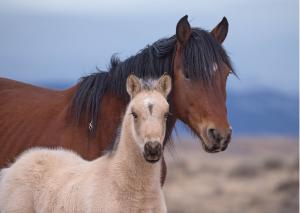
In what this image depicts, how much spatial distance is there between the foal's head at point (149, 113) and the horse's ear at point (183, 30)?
2.40ft

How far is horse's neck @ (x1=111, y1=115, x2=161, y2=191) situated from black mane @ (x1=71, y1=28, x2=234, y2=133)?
0.98 meters

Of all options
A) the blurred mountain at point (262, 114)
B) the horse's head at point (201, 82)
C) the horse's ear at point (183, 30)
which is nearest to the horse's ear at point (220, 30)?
the horse's head at point (201, 82)

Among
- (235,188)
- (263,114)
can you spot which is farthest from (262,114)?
(235,188)

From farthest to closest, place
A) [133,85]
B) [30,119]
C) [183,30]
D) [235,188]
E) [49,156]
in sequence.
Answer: [235,188] < [30,119] < [183,30] < [49,156] < [133,85]

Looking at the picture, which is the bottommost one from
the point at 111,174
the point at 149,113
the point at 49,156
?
the point at 111,174

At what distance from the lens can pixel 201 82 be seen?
7441 millimetres

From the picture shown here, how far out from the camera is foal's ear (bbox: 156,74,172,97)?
702cm

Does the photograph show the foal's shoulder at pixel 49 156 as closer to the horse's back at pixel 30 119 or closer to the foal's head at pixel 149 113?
the horse's back at pixel 30 119

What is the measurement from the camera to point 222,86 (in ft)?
24.6

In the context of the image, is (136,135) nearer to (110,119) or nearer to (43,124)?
(110,119)

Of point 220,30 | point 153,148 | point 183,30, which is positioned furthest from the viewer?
point 220,30

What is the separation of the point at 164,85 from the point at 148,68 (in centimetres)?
88

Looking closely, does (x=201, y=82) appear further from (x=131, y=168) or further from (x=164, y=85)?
(x=131, y=168)

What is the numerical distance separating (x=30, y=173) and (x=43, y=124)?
1.22 meters
